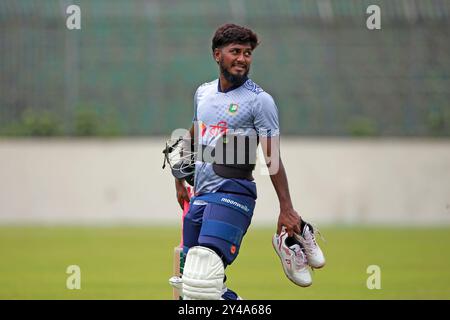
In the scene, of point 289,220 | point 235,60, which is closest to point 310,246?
point 289,220

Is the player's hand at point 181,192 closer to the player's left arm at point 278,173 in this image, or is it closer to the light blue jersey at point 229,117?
the light blue jersey at point 229,117

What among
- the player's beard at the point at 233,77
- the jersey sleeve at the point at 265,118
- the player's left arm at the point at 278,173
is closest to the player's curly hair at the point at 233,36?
the player's beard at the point at 233,77

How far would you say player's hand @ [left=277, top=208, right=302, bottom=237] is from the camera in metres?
8.47

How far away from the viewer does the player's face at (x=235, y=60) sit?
28.0 feet

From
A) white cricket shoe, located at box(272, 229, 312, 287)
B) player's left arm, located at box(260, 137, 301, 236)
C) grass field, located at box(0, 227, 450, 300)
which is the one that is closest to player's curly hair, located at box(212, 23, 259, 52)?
player's left arm, located at box(260, 137, 301, 236)

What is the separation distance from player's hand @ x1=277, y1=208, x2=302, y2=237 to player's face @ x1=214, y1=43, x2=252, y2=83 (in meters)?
1.14

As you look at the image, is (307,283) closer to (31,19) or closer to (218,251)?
(218,251)

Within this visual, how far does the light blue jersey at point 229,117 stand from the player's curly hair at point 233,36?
1.18ft

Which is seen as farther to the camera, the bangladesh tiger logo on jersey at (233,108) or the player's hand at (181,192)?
the player's hand at (181,192)

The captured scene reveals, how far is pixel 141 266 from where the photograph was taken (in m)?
16.8

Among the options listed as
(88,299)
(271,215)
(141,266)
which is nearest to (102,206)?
Result: (271,215)

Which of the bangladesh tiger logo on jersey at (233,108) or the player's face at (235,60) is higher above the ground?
the player's face at (235,60)

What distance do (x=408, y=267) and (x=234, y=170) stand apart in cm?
849
